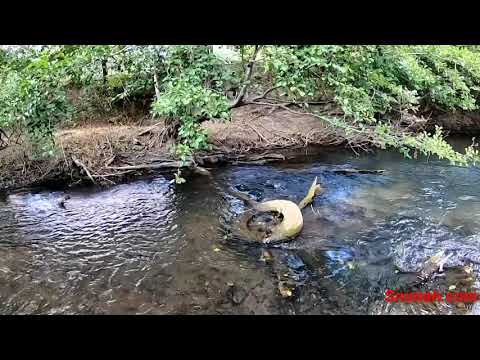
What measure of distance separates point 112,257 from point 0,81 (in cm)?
471

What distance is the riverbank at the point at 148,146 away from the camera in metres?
8.72

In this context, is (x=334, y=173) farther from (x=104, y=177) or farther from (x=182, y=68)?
(x=104, y=177)

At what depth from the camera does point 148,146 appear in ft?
32.5

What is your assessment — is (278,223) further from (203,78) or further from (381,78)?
(381,78)

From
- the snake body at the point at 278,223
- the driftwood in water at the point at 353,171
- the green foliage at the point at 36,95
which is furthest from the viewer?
the driftwood in water at the point at 353,171

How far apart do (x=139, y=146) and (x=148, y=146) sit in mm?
250

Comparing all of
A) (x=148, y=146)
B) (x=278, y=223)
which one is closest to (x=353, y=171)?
(x=278, y=223)

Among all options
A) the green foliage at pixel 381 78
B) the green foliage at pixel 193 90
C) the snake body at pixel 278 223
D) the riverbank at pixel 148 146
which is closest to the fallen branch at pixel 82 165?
the riverbank at pixel 148 146

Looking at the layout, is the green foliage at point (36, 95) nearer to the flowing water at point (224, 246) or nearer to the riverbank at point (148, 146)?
the riverbank at point (148, 146)
